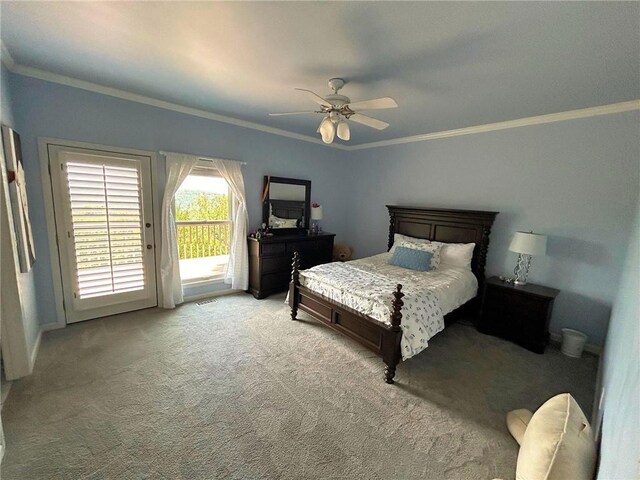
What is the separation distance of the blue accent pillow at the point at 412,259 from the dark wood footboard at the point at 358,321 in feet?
3.86

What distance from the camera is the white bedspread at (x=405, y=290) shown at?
8.23ft

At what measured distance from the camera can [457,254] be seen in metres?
3.80

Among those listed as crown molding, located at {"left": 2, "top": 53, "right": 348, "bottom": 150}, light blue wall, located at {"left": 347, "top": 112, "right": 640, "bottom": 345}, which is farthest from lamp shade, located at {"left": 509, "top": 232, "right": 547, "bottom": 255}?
crown molding, located at {"left": 2, "top": 53, "right": 348, "bottom": 150}

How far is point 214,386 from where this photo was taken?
7.40ft

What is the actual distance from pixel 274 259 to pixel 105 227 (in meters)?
2.22

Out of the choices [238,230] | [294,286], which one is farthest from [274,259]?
[294,286]

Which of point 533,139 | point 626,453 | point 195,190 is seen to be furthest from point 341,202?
point 626,453

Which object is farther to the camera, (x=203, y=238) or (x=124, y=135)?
(x=203, y=238)

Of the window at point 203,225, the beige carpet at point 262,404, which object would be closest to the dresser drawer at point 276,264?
the window at point 203,225

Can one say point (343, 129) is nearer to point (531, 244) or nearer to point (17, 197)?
point (531, 244)

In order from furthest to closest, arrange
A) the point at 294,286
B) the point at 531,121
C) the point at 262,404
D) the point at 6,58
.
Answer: the point at 294,286
the point at 531,121
the point at 6,58
the point at 262,404

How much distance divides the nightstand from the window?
3.85 meters

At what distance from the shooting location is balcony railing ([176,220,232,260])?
3.99 meters

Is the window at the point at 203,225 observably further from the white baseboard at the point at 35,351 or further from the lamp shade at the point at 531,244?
the lamp shade at the point at 531,244
